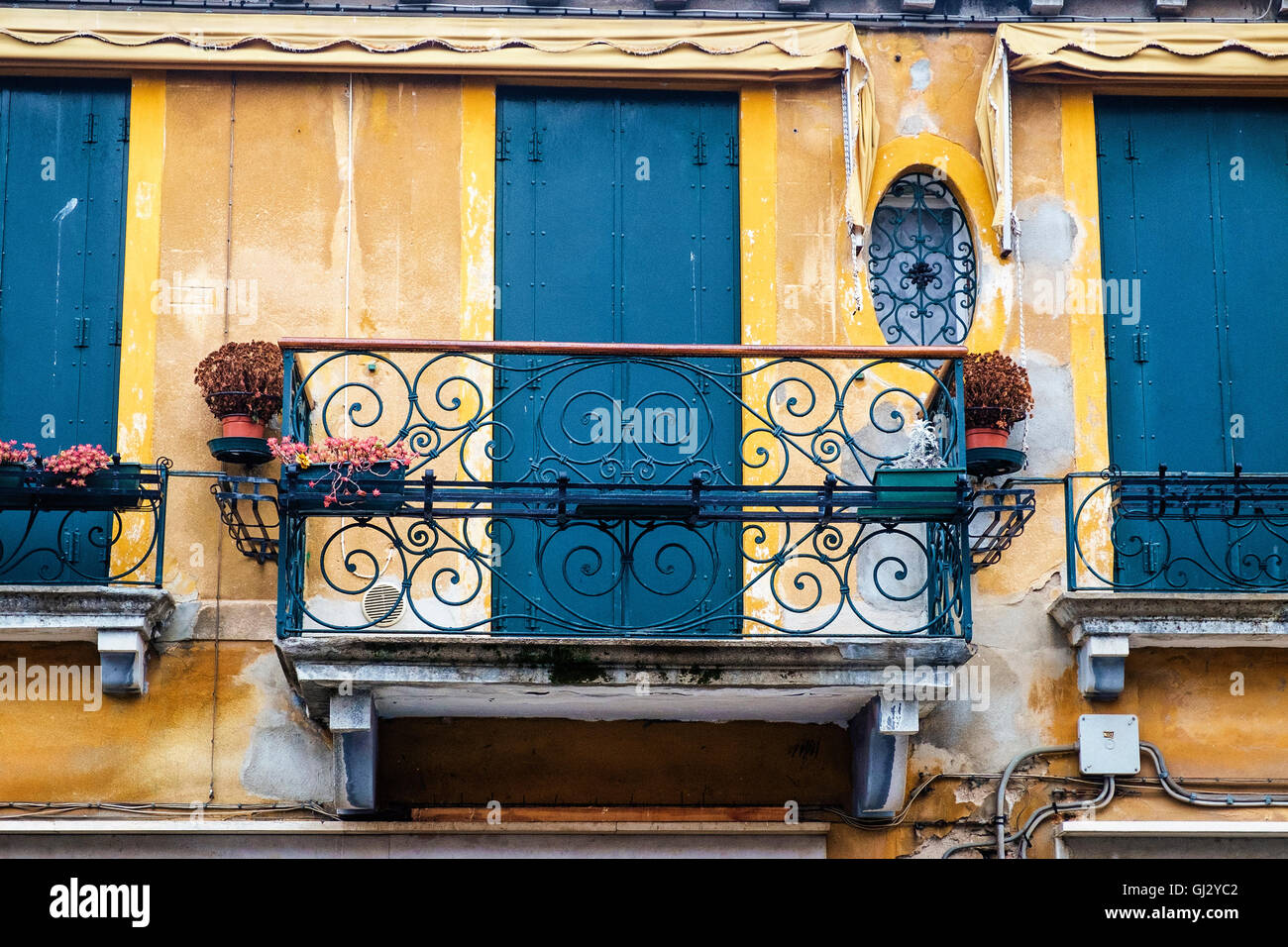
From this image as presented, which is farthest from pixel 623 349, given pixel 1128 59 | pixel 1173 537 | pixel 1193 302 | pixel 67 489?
pixel 1128 59

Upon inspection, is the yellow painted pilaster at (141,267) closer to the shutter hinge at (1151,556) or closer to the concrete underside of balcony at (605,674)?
the concrete underside of balcony at (605,674)

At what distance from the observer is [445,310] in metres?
11.1

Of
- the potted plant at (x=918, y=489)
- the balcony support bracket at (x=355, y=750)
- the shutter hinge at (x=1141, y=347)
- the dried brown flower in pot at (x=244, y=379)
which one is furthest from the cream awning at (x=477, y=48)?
the balcony support bracket at (x=355, y=750)

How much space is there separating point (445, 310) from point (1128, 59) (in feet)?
12.5

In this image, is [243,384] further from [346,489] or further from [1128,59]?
[1128,59]

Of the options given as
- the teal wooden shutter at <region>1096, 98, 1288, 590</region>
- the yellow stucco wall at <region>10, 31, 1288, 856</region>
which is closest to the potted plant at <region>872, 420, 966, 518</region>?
the yellow stucco wall at <region>10, 31, 1288, 856</region>

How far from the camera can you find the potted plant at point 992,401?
10.5 meters

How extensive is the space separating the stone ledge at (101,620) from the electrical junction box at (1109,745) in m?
4.43

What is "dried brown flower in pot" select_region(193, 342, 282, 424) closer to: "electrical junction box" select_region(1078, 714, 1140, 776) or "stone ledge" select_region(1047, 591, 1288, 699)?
"stone ledge" select_region(1047, 591, 1288, 699)

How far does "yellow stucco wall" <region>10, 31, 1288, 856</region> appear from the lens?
34.1 feet

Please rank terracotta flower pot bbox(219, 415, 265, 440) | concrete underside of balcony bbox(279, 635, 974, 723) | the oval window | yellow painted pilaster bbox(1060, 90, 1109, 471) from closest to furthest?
concrete underside of balcony bbox(279, 635, 974, 723) < terracotta flower pot bbox(219, 415, 265, 440) < yellow painted pilaster bbox(1060, 90, 1109, 471) < the oval window

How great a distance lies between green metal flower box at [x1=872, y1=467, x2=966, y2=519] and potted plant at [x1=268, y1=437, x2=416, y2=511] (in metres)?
2.12
